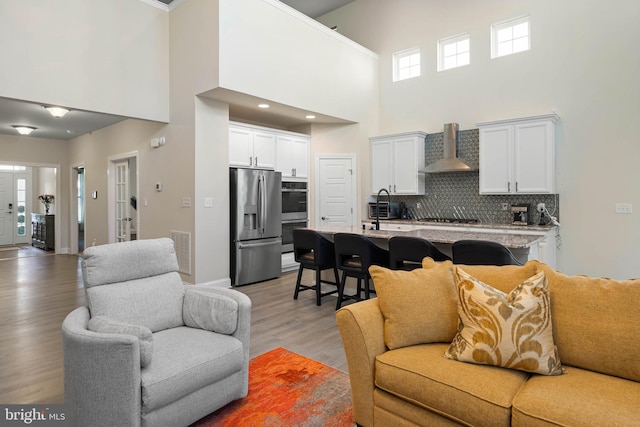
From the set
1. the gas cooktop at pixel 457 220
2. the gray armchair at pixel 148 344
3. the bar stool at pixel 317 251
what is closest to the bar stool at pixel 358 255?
the bar stool at pixel 317 251

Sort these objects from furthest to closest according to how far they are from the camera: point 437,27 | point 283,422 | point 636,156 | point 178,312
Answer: point 437,27 → point 636,156 → point 178,312 → point 283,422

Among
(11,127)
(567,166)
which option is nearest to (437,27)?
(567,166)

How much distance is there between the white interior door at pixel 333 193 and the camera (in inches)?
276

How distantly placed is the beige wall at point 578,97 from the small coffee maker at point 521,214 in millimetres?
427

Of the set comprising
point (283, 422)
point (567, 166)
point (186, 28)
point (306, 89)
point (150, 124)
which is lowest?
point (283, 422)

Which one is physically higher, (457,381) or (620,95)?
(620,95)

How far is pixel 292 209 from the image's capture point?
261 inches

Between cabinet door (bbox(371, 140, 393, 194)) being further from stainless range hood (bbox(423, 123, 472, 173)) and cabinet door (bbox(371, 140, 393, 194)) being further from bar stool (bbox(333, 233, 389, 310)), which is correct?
bar stool (bbox(333, 233, 389, 310))

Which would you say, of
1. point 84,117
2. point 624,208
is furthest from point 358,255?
point 84,117

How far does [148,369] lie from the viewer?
185 cm

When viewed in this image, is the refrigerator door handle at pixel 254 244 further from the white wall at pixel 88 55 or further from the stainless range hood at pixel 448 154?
the stainless range hood at pixel 448 154

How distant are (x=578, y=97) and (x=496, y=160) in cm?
131

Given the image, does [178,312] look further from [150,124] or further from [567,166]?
[567,166]

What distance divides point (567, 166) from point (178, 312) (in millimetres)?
5305
